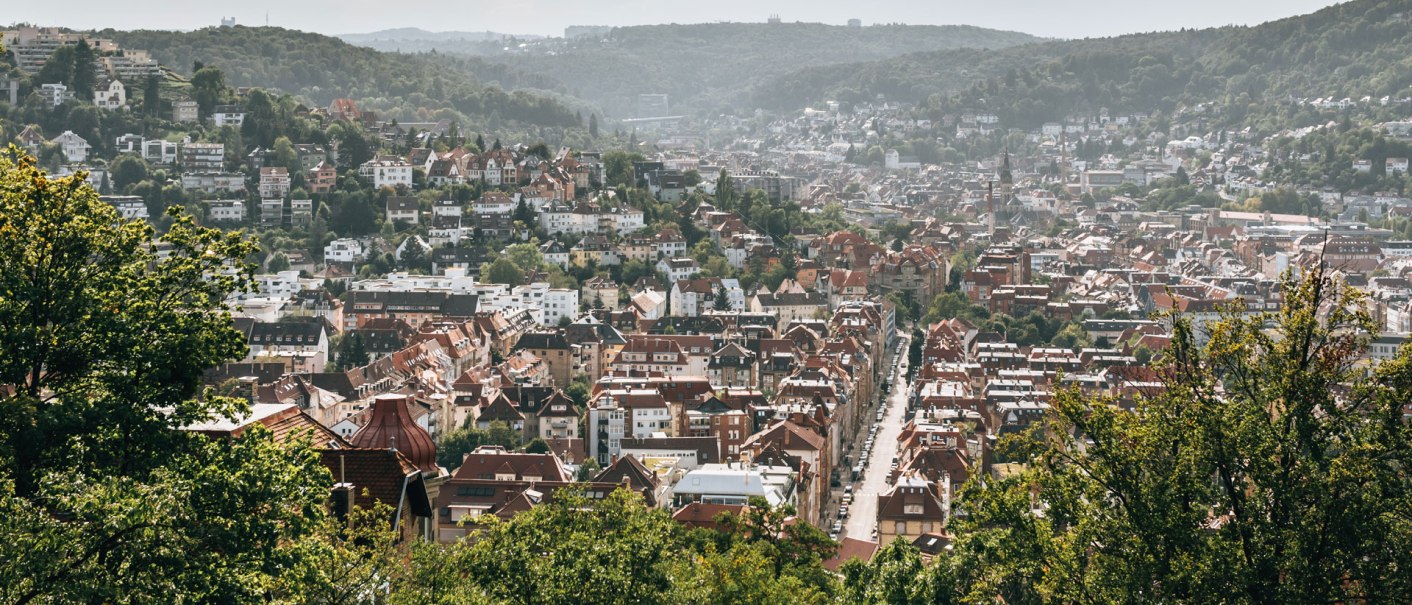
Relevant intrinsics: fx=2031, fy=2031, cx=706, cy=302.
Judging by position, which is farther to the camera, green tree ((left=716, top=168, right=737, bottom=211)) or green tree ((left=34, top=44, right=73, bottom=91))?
green tree ((left=34, top=44, right=73, bottom=91))

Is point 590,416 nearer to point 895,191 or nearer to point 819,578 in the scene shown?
point 819,578

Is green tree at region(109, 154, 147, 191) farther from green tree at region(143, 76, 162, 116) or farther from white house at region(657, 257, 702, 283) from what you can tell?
white house at region(657, 257, 702, 283)

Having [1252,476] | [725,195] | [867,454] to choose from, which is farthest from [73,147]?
[1252,476]

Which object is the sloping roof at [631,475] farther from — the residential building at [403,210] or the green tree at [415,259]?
the residential building at [403,210]

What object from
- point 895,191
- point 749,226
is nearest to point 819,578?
point 749,226

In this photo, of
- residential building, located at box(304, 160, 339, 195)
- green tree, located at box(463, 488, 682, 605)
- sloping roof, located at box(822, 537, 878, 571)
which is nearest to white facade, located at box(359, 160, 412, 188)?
→ residential building, located at box(304, 160, 339, 195)
